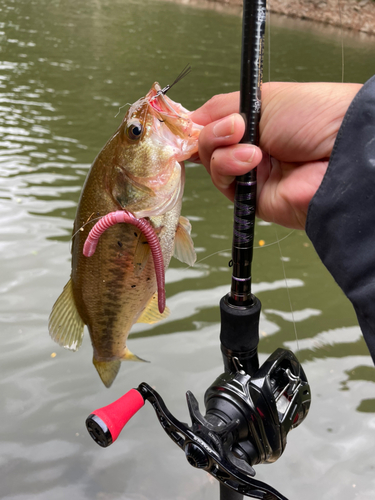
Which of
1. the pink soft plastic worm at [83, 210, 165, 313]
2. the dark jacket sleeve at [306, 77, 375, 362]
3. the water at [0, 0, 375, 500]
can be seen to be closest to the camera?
the dark jacket sleeve at [306, 77, 375, 362]

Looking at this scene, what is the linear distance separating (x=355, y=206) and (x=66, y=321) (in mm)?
1012

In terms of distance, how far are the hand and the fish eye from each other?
187 millimetres

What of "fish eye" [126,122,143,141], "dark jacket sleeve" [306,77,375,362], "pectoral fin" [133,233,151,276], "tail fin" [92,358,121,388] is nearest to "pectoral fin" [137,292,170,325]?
"tail fin" [92,358,121,388]

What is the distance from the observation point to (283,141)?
157 centimetres

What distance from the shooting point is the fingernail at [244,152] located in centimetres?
139

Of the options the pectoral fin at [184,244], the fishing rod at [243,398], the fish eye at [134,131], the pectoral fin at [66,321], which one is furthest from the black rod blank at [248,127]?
the pectoral fin at [66,321]

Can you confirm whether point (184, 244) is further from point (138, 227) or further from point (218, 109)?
point (218, 109)

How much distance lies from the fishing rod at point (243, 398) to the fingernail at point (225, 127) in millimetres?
48

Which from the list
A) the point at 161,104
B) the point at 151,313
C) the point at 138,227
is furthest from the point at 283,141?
the point at 151,313

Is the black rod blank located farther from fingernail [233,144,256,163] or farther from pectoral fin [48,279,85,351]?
pectoral fin [48,279,85,351]

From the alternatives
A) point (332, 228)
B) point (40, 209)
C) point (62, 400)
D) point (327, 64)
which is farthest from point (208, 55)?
point (332, 228)

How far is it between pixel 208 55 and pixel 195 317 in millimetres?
11259

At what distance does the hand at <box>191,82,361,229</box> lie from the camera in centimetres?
141

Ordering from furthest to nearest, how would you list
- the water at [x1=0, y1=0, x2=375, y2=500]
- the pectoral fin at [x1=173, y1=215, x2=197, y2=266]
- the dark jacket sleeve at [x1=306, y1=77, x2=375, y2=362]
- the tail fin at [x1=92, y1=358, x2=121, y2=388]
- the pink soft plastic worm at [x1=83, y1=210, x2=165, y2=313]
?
the water at [x1=0, y1=0, x2=375, y2=500]
the tail fin at [x1=92, y1=358, x2=121, y2=388]
the pectoral fin at [x1=173, y1=215, x2=197, y2=266]
the pink soft plastic worm at [x1=83, y1=210, x2=165, y2=313]
the dark jacket sleeve at [x1=306, y1=77, x2=375, y2=362]
